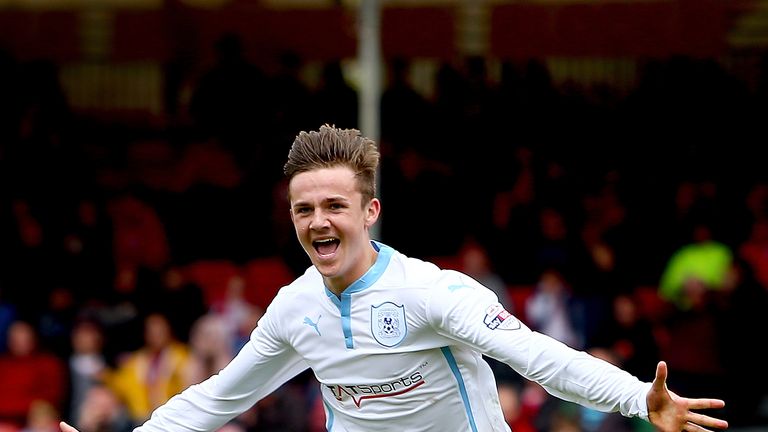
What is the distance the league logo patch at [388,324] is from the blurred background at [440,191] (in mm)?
4689

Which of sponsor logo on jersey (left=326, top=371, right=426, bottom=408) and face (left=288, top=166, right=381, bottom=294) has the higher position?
face (left=288, top=166, right=381, bottom=294)

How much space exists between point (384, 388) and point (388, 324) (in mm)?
200

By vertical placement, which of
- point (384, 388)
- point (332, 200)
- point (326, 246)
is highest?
point (332, 200)

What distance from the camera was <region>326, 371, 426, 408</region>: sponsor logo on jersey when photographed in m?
4.20

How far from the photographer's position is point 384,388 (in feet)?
13.8

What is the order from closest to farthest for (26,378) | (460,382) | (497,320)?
(497,320) → (460,382) → (26,378)

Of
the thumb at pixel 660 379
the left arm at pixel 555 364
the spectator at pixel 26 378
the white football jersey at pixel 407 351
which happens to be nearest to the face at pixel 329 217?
the white football jersey at pixel 407 351

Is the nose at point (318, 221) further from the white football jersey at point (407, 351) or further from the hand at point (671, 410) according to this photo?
the hand at point (671, 410)

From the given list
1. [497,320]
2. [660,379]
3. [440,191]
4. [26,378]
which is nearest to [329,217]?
[497,320]

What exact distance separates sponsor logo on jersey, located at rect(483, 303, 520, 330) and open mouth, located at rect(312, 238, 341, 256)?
20.3 inches

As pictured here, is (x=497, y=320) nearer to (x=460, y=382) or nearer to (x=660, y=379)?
(x=460, y=382)

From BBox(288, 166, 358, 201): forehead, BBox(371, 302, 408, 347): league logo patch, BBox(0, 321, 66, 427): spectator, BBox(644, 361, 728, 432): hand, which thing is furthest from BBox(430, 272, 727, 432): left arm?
BBox(0, 321, 66, 427): spectator

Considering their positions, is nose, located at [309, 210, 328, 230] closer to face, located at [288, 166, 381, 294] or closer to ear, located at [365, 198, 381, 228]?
face, located at [288, 166, 381, 294]

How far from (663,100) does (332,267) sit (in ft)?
21.2
